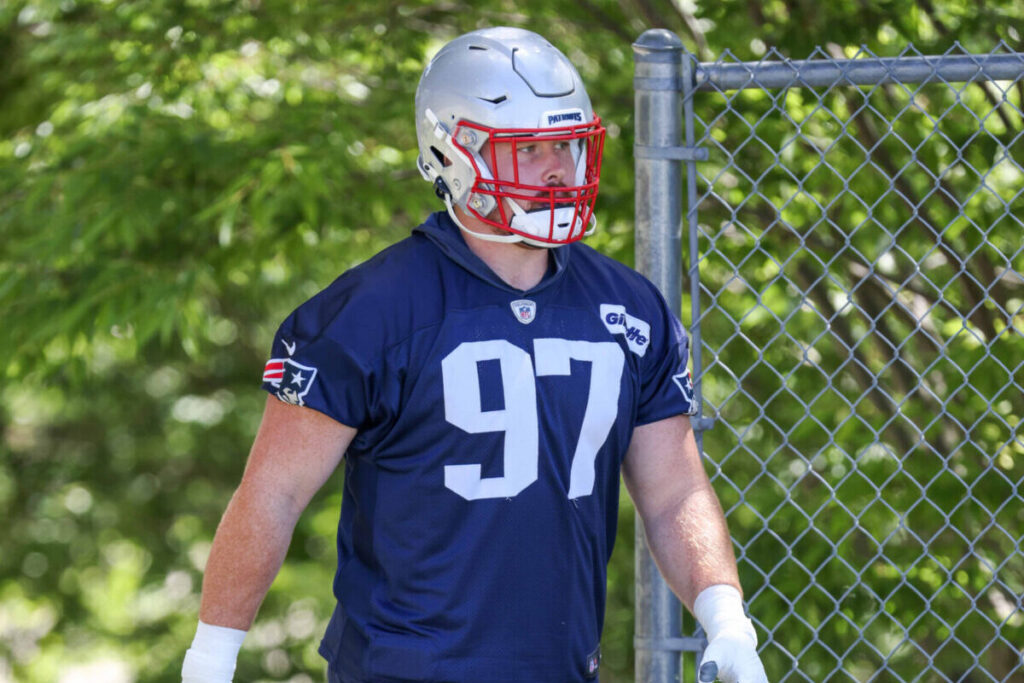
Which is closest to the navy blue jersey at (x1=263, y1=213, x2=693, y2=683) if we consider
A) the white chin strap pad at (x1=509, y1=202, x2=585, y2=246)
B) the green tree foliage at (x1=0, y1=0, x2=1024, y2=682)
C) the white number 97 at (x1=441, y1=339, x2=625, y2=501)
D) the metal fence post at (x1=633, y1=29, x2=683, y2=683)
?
the white number 97 at (x1=441, y1=339, x2=625, y2=501)

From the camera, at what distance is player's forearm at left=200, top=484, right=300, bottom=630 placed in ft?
7.15

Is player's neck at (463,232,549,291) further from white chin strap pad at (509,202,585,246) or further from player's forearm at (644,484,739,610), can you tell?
player's forearm at (644,484,739,610)

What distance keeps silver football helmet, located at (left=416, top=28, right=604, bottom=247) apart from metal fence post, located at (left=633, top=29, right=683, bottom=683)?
298 millimetres

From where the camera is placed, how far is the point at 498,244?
7.79 ft

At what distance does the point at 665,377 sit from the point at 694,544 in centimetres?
34

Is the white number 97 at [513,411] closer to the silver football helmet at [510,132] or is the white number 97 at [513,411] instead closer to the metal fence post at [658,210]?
the silver football helmet at [510,132]

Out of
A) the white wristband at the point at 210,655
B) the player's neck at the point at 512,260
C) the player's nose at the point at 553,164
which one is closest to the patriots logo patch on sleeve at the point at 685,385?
the player's neck at the point at 512,260

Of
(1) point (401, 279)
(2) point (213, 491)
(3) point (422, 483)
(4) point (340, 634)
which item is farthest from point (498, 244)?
(2) point (213, 491)

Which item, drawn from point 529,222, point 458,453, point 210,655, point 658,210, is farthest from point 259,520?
point 658,210

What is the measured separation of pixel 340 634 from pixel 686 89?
1390mm

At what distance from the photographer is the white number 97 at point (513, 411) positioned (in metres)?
2.19

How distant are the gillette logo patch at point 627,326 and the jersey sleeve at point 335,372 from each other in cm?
47

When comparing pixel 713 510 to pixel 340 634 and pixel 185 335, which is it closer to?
pixel 340 634

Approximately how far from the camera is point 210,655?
7.15 ft
